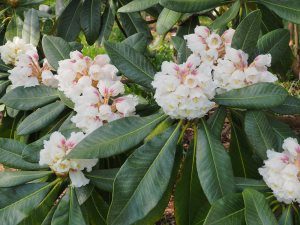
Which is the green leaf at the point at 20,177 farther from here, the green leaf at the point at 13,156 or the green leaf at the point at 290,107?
the green leaf at the point at 290,107

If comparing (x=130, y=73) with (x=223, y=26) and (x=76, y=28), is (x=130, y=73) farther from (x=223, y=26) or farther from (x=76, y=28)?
(x=76, y=28)

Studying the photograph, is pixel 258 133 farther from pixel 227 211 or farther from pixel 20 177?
pixel 20 177

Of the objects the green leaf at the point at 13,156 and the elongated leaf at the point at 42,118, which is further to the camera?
the elongated leaf at the point at 42,118

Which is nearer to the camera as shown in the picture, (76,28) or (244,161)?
(244,161)

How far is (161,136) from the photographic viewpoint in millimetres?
Result: 1284

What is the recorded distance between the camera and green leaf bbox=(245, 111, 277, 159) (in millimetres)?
1302

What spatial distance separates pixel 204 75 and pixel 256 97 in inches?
5.4

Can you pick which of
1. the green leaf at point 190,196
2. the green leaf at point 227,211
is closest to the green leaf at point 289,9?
the green leaf at point 190,196

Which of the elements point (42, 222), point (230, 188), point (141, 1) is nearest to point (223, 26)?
point (141, 1)

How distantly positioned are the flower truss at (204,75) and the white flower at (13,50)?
2.19ft

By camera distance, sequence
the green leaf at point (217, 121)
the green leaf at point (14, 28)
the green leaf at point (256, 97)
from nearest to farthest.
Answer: the green leaf at point (256, 97), the green leaf at point (217, 121), the green leaf at point (14, 28)

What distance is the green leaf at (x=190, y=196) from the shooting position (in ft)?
4.57

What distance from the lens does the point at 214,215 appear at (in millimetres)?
1192

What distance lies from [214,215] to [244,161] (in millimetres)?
345
